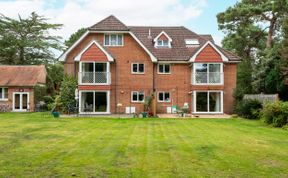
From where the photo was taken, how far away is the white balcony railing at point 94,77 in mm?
34562

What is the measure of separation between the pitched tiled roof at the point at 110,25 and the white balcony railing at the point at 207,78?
25.7ft

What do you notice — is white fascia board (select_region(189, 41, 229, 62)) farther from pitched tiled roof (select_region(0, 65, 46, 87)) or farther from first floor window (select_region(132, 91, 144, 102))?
pitched tiled roof (select_region(0, 65, 46, 87))

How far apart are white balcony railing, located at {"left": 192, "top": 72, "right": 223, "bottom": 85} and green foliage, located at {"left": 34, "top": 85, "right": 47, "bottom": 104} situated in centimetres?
1715

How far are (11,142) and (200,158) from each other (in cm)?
682

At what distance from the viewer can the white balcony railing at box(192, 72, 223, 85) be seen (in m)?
35.9

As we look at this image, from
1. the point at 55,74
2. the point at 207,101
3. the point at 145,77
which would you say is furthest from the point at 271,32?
the point at 55,74

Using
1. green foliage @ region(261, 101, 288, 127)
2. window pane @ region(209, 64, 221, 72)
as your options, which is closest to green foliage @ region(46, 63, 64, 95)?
window pane @ region(209, 64, 221, 72)

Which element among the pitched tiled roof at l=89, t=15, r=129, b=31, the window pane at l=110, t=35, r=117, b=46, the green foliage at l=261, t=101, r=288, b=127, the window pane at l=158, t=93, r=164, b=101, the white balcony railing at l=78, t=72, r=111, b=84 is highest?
the pitched tiled roof at l=89, t=15, r=129, b=31

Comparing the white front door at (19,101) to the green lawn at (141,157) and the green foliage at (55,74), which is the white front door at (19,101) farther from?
the green lawn at (141,157)

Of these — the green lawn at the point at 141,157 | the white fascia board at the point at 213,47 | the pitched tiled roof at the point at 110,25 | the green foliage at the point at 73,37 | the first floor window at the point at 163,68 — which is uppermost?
the green foliage at the point at 73,37

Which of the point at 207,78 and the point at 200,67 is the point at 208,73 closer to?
the point at 207,78

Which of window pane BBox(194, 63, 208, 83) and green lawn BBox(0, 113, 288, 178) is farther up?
window pane BBox(194, 63, 208, 83)

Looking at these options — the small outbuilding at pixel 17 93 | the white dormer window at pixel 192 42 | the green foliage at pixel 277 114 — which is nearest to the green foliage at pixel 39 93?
the small outbuilding at pixel 17 93

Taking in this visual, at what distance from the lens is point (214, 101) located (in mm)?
37438
